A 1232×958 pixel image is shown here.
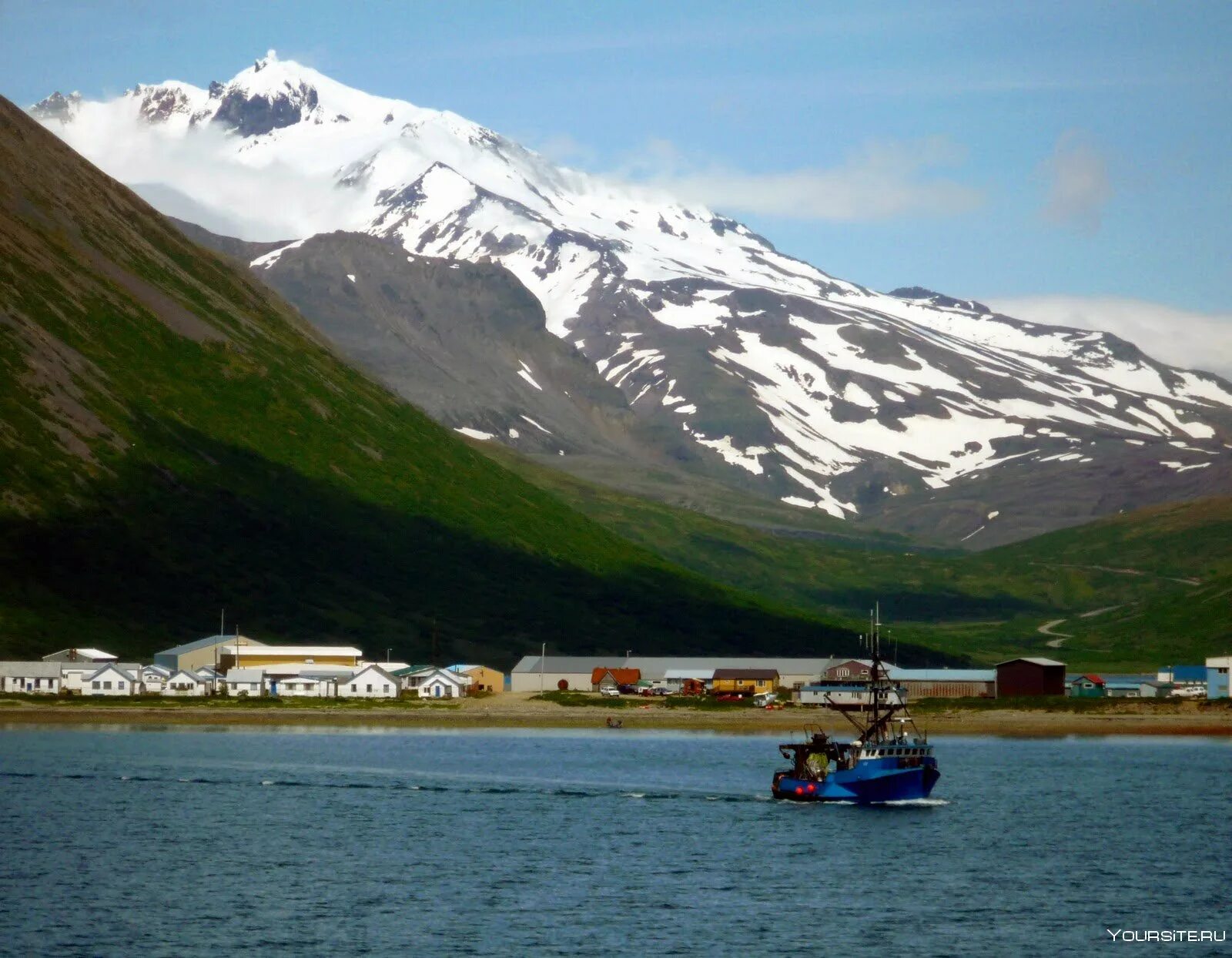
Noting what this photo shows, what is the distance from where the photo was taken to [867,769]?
11694 cm

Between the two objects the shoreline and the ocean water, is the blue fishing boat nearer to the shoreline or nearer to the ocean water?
the ocean water

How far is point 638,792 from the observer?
401 ft

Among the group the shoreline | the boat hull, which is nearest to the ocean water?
the boat hull

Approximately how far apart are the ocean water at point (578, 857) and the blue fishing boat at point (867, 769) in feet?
6.09

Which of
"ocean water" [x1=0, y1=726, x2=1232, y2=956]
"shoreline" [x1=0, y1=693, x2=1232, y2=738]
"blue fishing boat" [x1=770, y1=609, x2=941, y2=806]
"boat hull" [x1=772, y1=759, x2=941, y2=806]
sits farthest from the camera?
"shoreline" [x1=0, y1=693, x2=1232, y2=738]

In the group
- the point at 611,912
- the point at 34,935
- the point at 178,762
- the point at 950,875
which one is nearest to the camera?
the point at 34,935

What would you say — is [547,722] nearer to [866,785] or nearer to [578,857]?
[866,785]

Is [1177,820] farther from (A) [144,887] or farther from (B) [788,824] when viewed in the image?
(A) [144,887]

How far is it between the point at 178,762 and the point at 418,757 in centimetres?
1928

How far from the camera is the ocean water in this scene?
71750 millimetres

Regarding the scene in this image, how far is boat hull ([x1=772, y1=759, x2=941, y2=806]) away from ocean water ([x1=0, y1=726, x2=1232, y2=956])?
5.23 feet

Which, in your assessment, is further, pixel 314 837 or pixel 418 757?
pixel 418 757

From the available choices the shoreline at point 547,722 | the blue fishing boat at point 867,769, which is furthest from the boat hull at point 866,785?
the shoreline at point 547,722

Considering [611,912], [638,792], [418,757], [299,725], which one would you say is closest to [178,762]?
[418,757]
